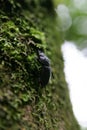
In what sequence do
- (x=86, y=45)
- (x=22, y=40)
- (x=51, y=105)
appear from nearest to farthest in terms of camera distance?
(x=22, y=40) < (x=51, y=105) < (x=86, y=45)

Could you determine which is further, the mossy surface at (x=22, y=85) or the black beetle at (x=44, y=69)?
the black beetle at (x=44, y=69)

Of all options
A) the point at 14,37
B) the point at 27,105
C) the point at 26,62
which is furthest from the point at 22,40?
the point at 27,105

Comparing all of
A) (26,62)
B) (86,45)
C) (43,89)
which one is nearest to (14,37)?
(26,62)

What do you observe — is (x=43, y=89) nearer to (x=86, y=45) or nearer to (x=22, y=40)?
(x=22, y=40)

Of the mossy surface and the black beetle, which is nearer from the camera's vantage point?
the mossy surface

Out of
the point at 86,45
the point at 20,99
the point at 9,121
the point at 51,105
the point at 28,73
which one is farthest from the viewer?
the point at 86,45

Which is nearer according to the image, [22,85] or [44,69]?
[22,85]

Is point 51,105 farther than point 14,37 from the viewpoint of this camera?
Yes

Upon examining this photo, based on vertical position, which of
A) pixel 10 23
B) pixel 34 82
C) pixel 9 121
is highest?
pixel 10 23

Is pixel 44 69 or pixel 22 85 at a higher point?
pixel 44 69

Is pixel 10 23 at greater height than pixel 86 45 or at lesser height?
lesser
